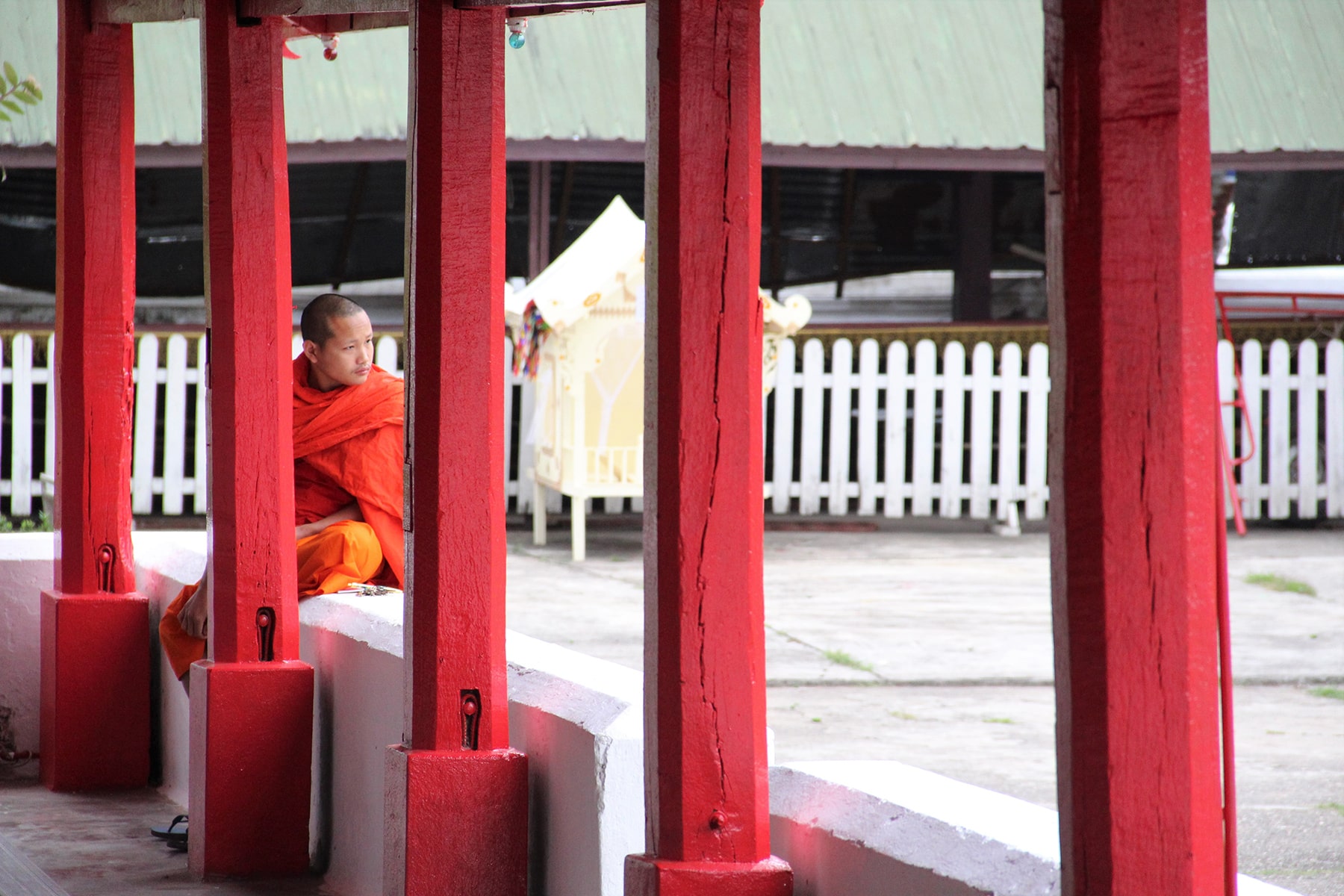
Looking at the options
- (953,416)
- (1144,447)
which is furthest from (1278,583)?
(1144,447)

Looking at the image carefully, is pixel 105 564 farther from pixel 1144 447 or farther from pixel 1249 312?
pixel 1249 312

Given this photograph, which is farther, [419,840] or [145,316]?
[145,316]

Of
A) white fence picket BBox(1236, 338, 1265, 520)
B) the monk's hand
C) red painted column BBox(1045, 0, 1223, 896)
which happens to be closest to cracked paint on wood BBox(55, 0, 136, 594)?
the monk's hand

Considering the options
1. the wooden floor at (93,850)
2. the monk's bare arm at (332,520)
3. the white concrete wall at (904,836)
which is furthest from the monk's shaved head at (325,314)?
the white concrete wall at (904,836)

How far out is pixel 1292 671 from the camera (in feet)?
25.4

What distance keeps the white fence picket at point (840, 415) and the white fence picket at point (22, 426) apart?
5310 millimetres

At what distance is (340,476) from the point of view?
534 cm

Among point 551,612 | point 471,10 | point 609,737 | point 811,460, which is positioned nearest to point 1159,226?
point 609,737

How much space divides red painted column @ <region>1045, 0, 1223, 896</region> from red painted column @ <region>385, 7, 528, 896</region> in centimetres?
194

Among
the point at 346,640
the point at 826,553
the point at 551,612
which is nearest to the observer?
the point at 346,640

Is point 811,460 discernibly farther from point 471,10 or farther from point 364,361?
point 471,10

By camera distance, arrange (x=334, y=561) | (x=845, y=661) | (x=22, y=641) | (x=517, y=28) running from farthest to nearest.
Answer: (x=845, y=661), (x=22, y=641), (x=334, y=561), (x=517, y=28)

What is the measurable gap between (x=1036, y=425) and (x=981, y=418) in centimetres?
41

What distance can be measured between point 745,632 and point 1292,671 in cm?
549
